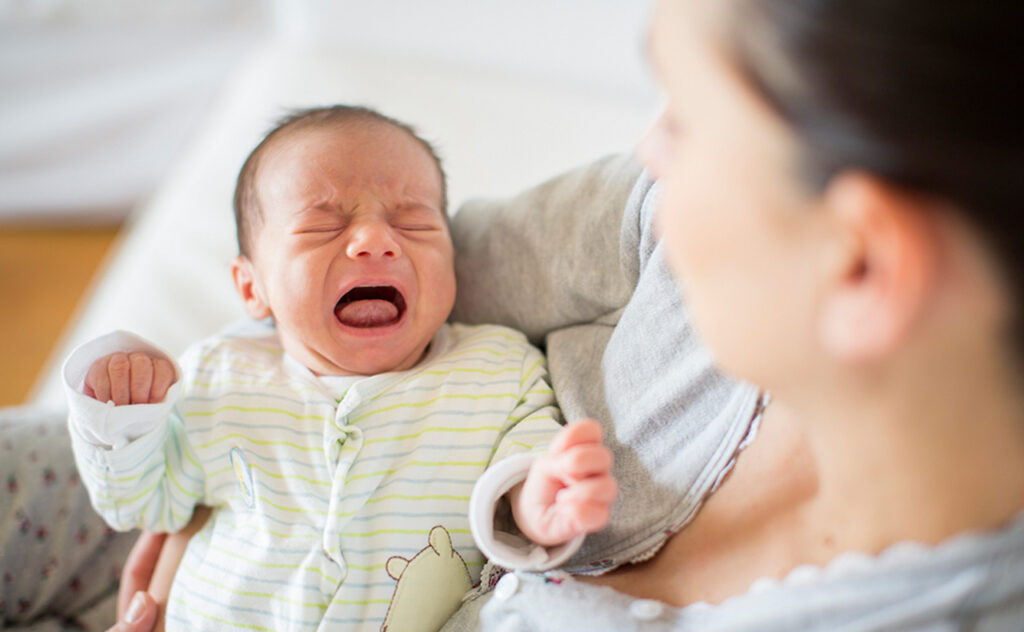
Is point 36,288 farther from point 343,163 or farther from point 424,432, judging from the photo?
point 424,432

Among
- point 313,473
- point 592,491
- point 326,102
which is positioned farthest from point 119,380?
point 326,102

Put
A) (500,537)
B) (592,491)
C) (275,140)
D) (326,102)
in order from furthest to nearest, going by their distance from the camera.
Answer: (326,102) < (275,140) < (500,537) < (592,491)

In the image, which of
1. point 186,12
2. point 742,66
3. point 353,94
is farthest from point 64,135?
point 742,66

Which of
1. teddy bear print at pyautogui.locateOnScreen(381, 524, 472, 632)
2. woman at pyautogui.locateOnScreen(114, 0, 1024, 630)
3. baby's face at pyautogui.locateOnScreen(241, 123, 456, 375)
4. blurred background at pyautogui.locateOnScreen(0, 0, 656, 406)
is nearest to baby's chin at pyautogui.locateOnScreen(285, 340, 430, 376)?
baby's face at pyautogui.locateOnScreen(241, 123, 456, 375)

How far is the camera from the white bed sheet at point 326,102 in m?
1.48

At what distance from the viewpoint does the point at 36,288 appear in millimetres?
2418

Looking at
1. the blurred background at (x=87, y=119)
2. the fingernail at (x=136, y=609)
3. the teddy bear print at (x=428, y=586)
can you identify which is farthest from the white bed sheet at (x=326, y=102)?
the teddy bear print at (x=428, y=586)

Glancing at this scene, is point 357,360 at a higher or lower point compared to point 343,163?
lower

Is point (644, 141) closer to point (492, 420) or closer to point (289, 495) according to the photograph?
point (492, 420)

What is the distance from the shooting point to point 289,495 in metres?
0.93

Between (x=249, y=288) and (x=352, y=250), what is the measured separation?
9.1 inches

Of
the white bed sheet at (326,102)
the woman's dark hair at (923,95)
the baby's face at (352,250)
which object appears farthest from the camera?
the white bed sheet at (326,102)

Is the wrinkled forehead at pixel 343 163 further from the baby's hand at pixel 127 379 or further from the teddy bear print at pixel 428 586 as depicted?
the teddy bear print at pixel 428 586

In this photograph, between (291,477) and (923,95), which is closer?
(923,95)
